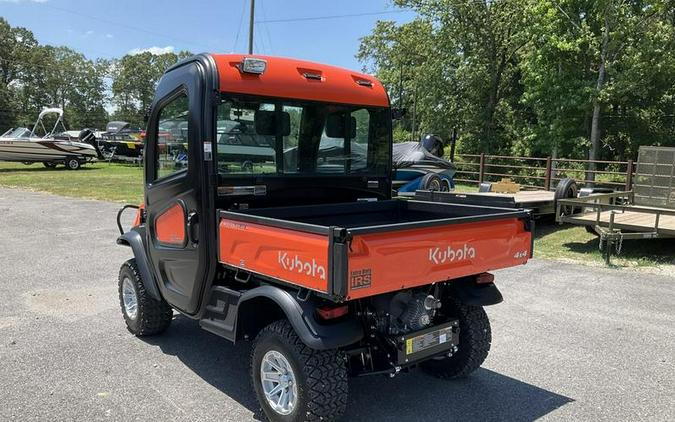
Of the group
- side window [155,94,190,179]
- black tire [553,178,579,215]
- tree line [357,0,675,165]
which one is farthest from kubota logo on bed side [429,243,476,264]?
tree line [357,0,675,165]

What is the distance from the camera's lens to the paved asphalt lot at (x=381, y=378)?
3609 millimetres

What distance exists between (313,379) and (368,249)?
2.79 feet

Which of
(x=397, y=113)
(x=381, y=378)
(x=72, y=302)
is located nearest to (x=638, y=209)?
(x=397, y=113)

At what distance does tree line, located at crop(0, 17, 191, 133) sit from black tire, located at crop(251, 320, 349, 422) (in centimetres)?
6975

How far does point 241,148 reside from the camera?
13.0 feet

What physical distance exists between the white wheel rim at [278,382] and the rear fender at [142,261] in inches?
62.9

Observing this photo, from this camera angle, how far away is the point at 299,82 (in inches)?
162

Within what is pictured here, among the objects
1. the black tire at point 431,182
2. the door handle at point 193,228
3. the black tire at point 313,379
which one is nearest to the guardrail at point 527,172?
the black tire at point 431,182

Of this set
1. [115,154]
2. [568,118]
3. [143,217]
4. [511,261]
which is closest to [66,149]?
[115,154]

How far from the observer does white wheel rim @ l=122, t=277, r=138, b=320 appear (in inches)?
194

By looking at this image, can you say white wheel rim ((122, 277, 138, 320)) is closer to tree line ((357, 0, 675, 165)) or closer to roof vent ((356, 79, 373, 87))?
roof vent ((356, 79, 373, 87))

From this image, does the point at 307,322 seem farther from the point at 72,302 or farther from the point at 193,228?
the point at 72,302

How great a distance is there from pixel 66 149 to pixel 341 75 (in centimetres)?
2733

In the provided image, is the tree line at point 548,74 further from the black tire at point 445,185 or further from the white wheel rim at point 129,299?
the white wheel rim at point 129,299
